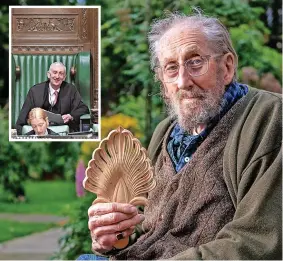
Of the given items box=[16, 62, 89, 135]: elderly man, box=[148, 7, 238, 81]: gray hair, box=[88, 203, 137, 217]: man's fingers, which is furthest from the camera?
box=[16, 62, 89, 135]: elderly man

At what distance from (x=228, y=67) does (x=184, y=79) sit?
0.58 feet

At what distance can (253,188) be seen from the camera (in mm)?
2059

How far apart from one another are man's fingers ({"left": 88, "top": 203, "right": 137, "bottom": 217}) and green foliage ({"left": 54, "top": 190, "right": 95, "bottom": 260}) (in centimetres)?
125

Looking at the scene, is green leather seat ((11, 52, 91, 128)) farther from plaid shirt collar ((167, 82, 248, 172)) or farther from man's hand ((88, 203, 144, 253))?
man's hand ((88, 203, 144, 253))

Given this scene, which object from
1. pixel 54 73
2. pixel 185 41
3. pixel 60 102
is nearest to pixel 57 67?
pixel 54 73

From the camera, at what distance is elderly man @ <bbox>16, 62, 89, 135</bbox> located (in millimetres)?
2641

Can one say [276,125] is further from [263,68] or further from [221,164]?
[263,68]

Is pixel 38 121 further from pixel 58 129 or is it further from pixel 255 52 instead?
pixel 255 52

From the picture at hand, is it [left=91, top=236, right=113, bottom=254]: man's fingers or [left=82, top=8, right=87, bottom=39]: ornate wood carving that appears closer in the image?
[left=91, top=236, right=113, bottom=254]: man's fingers

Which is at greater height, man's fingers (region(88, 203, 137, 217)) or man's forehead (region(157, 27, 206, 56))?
man's forehead (region(157, 27, 206, 56))

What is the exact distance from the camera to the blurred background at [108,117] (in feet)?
10.8

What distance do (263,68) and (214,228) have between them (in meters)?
1.36

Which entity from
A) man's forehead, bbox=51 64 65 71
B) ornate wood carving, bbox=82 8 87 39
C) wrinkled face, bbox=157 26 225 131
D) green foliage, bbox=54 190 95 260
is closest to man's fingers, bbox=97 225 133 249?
wrinkled face, bbox=157 26 225 131

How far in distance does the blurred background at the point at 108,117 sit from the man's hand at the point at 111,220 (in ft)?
3.64
